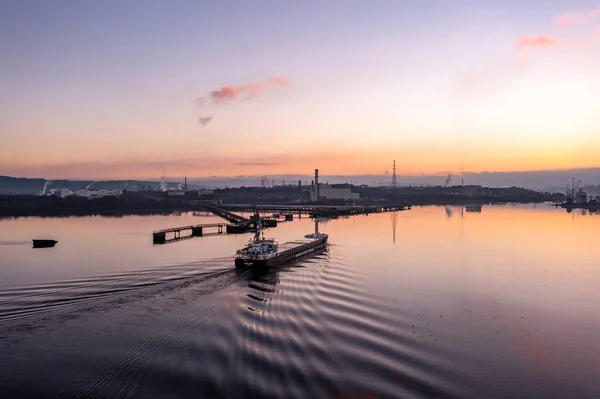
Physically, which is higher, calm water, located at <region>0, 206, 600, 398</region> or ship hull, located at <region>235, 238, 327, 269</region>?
ship hull, located at <region>235, 238, 327, 269</region>

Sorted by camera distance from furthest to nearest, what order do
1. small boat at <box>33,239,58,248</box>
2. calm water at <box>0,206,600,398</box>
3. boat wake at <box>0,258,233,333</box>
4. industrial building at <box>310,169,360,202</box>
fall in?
industrial building at <box>310,169,360,202</box> → small boat at <box>33,239,58,248</box> → boat wake at <box>0,258,233,333</box> → calm water at <box>0,206,600,398</box>

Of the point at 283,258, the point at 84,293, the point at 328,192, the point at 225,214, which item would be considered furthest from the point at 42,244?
the point at 328,192

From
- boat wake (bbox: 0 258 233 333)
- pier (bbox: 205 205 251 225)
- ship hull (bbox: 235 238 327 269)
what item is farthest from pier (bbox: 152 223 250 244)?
boat wake (bbox: 0 258 233 333)

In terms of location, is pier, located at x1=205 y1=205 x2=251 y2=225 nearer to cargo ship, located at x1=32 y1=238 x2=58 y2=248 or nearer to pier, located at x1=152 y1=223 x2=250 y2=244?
pier, located at x1=152 y1=223 x2=250 y2=244

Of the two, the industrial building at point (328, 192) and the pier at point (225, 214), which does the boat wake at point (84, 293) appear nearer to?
the pier at point (225, 214)

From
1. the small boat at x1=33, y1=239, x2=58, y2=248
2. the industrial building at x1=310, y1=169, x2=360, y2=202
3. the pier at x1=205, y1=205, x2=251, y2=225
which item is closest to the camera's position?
the small boat at x1=33, y1=239, x2=58, y2=248

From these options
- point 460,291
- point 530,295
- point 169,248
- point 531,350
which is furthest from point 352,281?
point 169,248

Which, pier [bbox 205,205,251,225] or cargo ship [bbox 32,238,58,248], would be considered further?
pier [bbox 205,205,251,225]
